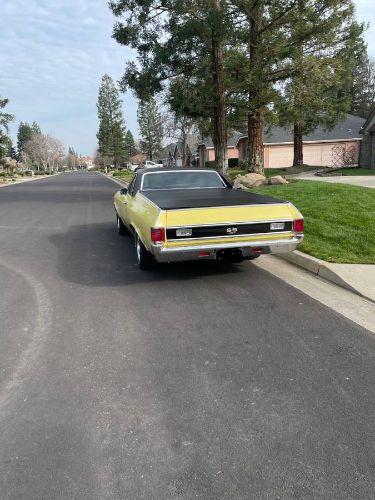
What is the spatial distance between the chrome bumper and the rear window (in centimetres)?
236

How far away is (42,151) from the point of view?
417ft

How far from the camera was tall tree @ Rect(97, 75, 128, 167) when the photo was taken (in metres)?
82.4

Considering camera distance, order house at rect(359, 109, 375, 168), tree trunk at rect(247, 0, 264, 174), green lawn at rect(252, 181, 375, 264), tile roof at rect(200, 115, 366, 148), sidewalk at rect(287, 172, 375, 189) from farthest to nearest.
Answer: tile roof at rect(200, 115, 366, 148) < house at rect(359, 109, 375, 168) < tree trunk at rect(247, 0, 264, 174) < sidewalk at rect(287, 172, 375, 189) < green lawn at rect(252, 181, 375, 264)

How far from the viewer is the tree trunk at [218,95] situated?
14.4 metres

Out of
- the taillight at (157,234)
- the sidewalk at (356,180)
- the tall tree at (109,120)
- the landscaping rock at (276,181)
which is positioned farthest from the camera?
the tall tree at (109,120)

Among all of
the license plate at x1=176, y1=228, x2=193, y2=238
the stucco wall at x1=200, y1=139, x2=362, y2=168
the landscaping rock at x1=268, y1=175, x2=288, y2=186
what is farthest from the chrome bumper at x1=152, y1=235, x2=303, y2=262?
the stucco wall at x1=200, y1=139, x2=362, y2=168

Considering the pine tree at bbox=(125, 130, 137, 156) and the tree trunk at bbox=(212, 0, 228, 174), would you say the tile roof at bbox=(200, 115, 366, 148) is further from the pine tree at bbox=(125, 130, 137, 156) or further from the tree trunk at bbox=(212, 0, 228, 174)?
the pine tree at bbox=(125, 130, 137, 156)

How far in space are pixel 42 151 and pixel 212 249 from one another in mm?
133591

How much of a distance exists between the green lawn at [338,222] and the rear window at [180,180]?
2.02 m

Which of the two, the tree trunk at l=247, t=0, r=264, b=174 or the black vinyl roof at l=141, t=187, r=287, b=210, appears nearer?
the black vinyl roof at l=141, t=187, r=287, b=210

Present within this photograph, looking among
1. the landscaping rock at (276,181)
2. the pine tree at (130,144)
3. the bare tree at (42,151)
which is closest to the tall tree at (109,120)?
the pine tree at (130,144)

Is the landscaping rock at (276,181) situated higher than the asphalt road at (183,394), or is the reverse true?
the landscaping rock at (276,181)

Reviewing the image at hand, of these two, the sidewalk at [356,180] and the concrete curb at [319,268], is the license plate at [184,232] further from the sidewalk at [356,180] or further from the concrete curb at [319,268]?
the sidewalk at [356,180]

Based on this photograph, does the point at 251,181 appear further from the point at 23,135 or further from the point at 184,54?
the point at 23,135
